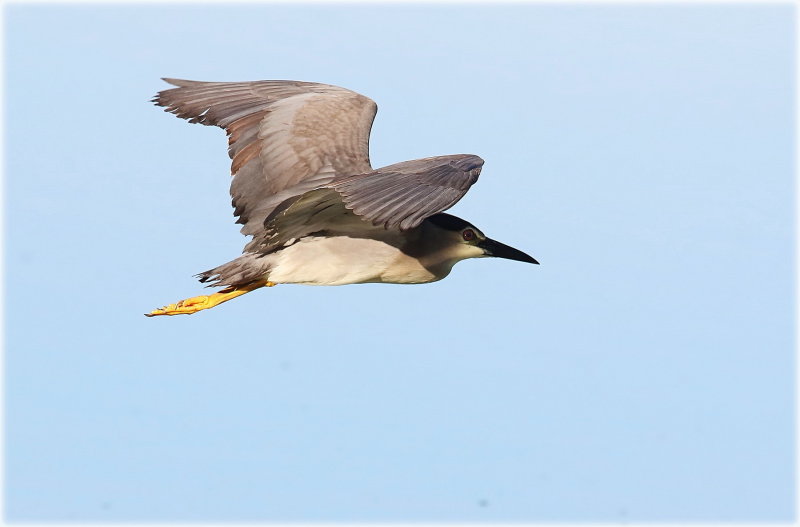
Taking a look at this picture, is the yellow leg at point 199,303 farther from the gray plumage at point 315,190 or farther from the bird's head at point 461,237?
the bird's head at point 461,237

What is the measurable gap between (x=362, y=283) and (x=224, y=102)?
236cm

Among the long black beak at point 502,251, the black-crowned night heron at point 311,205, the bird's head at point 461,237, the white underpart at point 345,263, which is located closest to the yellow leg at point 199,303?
the black-crowned night heron at point 311,205

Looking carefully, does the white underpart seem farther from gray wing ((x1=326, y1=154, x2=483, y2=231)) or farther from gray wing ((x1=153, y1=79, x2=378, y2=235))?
gray wing ((x1=326, y1=154, x2=483, y2=231))

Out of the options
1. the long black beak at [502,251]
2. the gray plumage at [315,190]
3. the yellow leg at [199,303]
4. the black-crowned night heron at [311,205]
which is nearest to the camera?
the gray plumage at [315,190]

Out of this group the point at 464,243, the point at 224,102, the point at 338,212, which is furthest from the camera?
the point at 224,102

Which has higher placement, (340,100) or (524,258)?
(340,100)

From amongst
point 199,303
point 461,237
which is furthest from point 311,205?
point 199,303

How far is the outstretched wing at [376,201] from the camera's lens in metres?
8.02

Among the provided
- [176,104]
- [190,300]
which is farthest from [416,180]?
[176,104]

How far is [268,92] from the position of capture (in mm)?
11617

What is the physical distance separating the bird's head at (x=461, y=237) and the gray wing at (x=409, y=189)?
4.25 feet

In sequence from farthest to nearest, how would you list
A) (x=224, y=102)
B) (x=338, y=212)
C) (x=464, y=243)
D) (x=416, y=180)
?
(x=224, y=102) → (x=464, y=243) → (x=338, y=212) → (x=416, y=180)

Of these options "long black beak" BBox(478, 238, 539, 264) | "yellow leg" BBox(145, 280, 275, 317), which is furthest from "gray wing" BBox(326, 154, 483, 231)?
"yellow leg" BBox(145, 280, 275, 317)

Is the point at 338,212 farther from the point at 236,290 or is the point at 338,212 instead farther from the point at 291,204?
the point at 236,290
